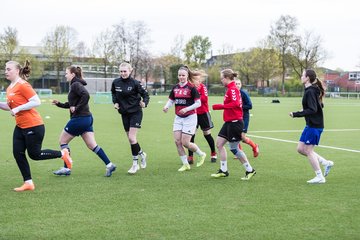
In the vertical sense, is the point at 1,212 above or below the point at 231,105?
below

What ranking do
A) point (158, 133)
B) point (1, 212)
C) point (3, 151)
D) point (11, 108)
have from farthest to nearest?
point (158, 133) < point (3, 151) < point (11, 108) < point (1, 212)

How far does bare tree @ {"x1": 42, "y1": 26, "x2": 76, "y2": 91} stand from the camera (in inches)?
3260

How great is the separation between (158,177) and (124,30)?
2978 inches

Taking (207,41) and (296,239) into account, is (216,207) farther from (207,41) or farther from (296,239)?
(207,41)

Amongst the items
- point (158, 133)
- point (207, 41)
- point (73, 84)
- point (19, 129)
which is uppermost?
point (207, 41)

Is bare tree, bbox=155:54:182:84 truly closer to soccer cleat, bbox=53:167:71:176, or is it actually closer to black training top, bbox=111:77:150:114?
black training top, bbox=111:77:150:114

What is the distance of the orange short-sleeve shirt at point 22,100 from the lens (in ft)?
24.1

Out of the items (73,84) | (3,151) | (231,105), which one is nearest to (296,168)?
(231,105)

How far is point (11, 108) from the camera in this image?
24.5 ft

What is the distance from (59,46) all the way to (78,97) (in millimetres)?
77700

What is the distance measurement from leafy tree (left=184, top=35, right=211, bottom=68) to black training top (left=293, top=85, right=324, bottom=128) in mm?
85754

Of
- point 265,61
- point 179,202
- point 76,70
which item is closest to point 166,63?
point 265,61

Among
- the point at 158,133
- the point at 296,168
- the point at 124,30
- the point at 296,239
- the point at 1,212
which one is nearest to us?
the point at 296,239

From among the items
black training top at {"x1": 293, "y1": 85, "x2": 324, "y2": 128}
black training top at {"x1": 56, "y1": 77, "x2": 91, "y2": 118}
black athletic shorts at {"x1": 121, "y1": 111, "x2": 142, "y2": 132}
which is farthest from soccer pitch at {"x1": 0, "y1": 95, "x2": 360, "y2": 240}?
black training top at {"x1": 56, "y1": 77, "x2": 91, "y2": 118}
